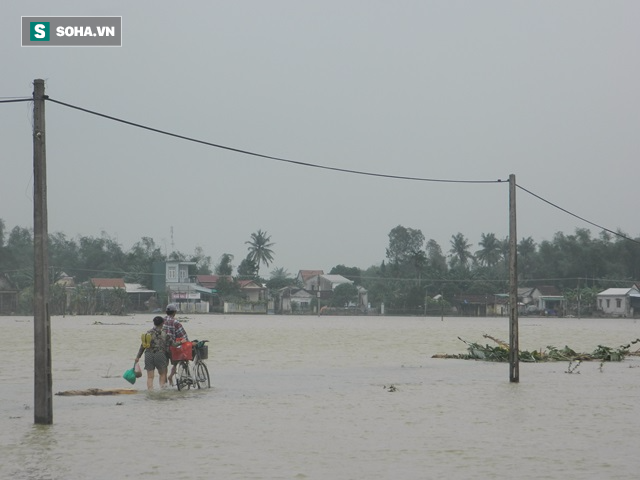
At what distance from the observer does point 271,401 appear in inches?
823

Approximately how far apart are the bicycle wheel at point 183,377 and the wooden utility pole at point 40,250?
5.87m

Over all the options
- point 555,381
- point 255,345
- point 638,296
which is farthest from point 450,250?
point 555,381

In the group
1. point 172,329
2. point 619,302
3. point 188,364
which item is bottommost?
point 619,302

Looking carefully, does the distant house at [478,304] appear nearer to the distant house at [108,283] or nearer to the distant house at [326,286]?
the distant house at [326,286]

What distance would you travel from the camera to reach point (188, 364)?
22.2 m

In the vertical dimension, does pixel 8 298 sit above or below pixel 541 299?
above

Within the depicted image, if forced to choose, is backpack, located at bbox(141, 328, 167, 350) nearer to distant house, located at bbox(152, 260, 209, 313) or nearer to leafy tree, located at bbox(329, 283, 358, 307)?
distant house, located at bbox(152, 260, 209, 313)

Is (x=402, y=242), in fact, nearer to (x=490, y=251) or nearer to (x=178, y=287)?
(x=490, y=251)

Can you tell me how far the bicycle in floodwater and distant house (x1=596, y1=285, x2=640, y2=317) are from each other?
405ft

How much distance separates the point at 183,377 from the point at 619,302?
126754 millimetres

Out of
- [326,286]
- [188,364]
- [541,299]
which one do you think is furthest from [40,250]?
[326,286]

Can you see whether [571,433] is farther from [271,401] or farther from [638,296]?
[638,296]

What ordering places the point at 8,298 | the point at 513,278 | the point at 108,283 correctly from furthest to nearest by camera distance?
the point at 108,283 < the point at 8,298 < the point at 513,278

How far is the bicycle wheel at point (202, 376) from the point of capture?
22.7m
